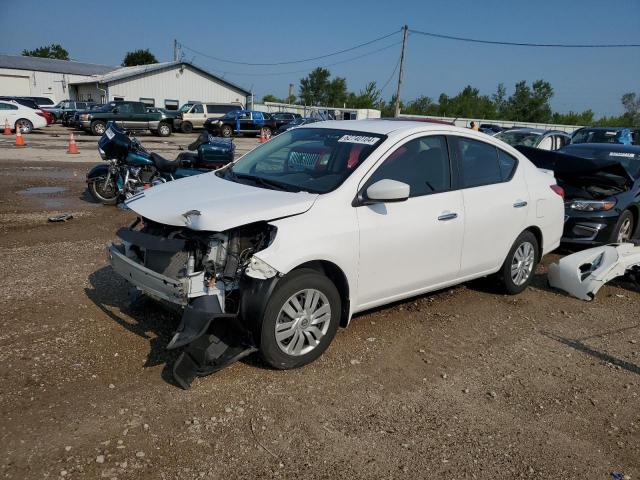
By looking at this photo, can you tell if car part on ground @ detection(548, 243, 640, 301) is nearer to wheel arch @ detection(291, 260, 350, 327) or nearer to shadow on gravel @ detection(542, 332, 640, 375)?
shadow on gravel @ detection(542, 332, 640, 375)

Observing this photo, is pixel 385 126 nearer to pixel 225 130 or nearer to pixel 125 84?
pixel 225 130

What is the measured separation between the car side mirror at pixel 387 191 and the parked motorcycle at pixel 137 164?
4457 millimetres

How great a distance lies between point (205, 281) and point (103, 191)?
670cm

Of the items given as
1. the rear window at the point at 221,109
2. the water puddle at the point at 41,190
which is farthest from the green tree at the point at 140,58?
the water puddle at the point at 41,190

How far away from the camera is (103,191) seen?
9227 mm

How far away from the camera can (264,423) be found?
315 cm

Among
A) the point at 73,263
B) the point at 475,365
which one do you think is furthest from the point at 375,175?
the point at 73,263

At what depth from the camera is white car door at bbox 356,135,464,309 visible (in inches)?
156

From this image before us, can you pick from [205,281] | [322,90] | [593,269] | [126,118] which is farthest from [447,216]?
[322,90]

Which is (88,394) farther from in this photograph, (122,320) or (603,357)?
(603,357)

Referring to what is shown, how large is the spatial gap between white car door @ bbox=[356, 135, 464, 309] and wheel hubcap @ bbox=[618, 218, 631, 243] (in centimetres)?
394

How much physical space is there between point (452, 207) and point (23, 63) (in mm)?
62882

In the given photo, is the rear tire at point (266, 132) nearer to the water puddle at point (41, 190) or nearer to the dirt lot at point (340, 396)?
the water puddle at point (41, 190)

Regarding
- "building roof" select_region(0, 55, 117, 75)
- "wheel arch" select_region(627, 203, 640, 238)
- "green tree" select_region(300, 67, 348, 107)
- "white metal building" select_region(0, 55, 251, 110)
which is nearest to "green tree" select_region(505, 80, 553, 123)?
"green tree" select_region(300, 67, 348, 107)
